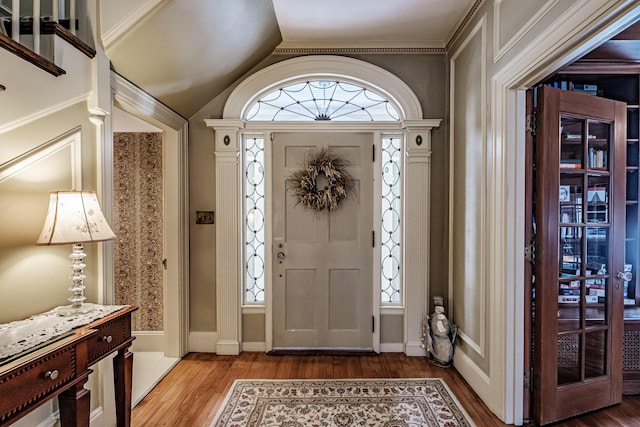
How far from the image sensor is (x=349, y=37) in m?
2.96

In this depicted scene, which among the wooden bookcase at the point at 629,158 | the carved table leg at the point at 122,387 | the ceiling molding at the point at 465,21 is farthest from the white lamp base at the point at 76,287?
the wooden bookcase at the point at 629,158

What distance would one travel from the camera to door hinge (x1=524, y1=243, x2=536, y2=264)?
2064 millimetres

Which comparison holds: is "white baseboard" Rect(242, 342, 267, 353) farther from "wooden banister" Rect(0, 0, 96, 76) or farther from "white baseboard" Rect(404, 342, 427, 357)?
"wooden banister" Rect(0, 0, 96, 76)

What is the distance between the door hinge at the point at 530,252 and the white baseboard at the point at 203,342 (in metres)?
2.73

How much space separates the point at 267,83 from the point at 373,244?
188cm

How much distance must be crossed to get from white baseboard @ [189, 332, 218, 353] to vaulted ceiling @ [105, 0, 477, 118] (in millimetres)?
2136

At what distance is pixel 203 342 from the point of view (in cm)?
313

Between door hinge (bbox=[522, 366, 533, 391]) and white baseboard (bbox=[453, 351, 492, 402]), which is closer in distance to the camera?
door hinge (bbox=[522, 366, 533, 391])

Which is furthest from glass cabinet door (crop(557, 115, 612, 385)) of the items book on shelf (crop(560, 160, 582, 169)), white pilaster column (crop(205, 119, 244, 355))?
white pilaster column (crop(205, 119, 244, 355))

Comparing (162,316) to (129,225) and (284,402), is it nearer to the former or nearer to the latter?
(129,225)

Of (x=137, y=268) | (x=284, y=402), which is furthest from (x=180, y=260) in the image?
(x=284, y=402)

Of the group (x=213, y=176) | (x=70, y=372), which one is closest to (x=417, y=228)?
(x=213, y=176)

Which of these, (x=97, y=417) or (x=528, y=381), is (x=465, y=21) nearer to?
(x=528, y=381)

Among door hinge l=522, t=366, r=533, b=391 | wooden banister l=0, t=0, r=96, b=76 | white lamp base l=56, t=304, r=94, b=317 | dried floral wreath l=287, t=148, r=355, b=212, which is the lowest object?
door hinge l=522, t=366, r=533, b=391
